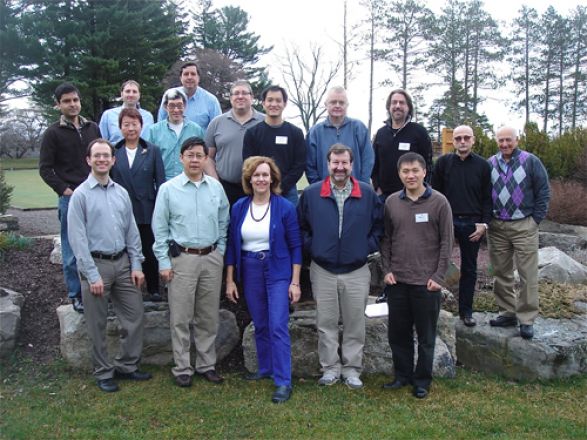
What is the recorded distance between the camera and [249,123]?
536 centimetres

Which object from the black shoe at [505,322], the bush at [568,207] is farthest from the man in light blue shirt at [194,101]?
the bush at [568,207]

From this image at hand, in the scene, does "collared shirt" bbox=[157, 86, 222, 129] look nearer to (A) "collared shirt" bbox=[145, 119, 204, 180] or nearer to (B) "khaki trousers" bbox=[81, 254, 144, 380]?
(A) "collared shirt" bbox=[145, 119, 204, 180]

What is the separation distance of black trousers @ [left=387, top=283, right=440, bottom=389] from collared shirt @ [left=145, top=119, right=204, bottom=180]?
245 cm

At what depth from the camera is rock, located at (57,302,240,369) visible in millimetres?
5207

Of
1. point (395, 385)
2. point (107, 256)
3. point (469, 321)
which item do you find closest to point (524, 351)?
point (469, 321)

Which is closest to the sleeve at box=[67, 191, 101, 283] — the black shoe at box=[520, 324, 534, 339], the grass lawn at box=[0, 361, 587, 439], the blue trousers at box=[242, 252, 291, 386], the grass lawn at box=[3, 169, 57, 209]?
the grass lawn at box=[0, 361, 587, 439]

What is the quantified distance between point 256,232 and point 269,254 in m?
0.22

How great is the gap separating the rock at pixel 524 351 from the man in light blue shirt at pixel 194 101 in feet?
11.7

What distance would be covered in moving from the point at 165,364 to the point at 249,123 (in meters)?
2.57

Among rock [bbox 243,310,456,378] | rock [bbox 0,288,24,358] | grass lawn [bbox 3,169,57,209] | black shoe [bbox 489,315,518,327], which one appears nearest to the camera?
rock [bbox 243,310,456,378]

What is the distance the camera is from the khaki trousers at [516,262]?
5.23 metres

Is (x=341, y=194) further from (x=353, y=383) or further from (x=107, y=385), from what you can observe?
(x=107, y=385)

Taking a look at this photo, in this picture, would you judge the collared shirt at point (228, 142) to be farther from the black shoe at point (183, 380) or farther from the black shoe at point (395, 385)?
the black shoe at point (395, 385)

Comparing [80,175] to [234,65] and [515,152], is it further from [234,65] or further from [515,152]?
[234,65]
